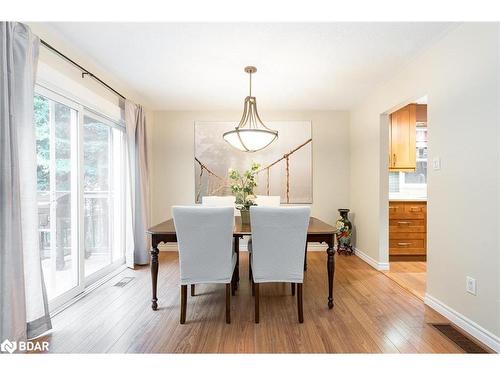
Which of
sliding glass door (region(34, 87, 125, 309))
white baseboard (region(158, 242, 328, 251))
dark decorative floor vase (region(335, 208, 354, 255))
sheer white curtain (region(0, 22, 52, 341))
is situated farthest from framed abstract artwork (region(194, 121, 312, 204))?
sheer white curtain (region(0, 22, 52, 341))

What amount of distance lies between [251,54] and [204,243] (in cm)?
185

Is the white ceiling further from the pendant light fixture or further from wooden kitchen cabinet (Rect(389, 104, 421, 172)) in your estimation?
wooden kitchen cabinet (Rect(389, 104, 421, 172))

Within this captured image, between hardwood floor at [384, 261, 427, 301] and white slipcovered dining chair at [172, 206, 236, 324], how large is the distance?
1.98m

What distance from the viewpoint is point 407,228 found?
3.94 metres

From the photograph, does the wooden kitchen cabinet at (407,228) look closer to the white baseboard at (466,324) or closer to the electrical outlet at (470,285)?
the white baseboard at (466,324)

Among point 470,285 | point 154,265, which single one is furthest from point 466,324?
point 154,265

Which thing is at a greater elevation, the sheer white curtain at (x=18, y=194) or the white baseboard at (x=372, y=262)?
the sheer white curtain at (x=18, y=194)

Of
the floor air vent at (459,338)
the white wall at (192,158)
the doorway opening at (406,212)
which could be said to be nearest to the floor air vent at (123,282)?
the white wall at (192,158)

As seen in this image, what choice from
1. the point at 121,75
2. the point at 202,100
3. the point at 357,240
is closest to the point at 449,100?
the point at 357,240

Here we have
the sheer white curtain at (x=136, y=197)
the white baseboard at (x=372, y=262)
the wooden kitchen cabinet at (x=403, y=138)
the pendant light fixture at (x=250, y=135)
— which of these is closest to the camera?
the pendant light fixture at (x=250, y=135)

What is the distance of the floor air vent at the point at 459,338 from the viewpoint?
5.76ft

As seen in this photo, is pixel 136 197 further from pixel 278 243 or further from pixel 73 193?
pixel 278 243

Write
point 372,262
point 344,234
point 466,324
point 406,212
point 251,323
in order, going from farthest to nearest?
point 344,234 < point 406,212 < point 372,262 < point 251,323 < point 466,324

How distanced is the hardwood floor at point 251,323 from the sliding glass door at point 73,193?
338mm
